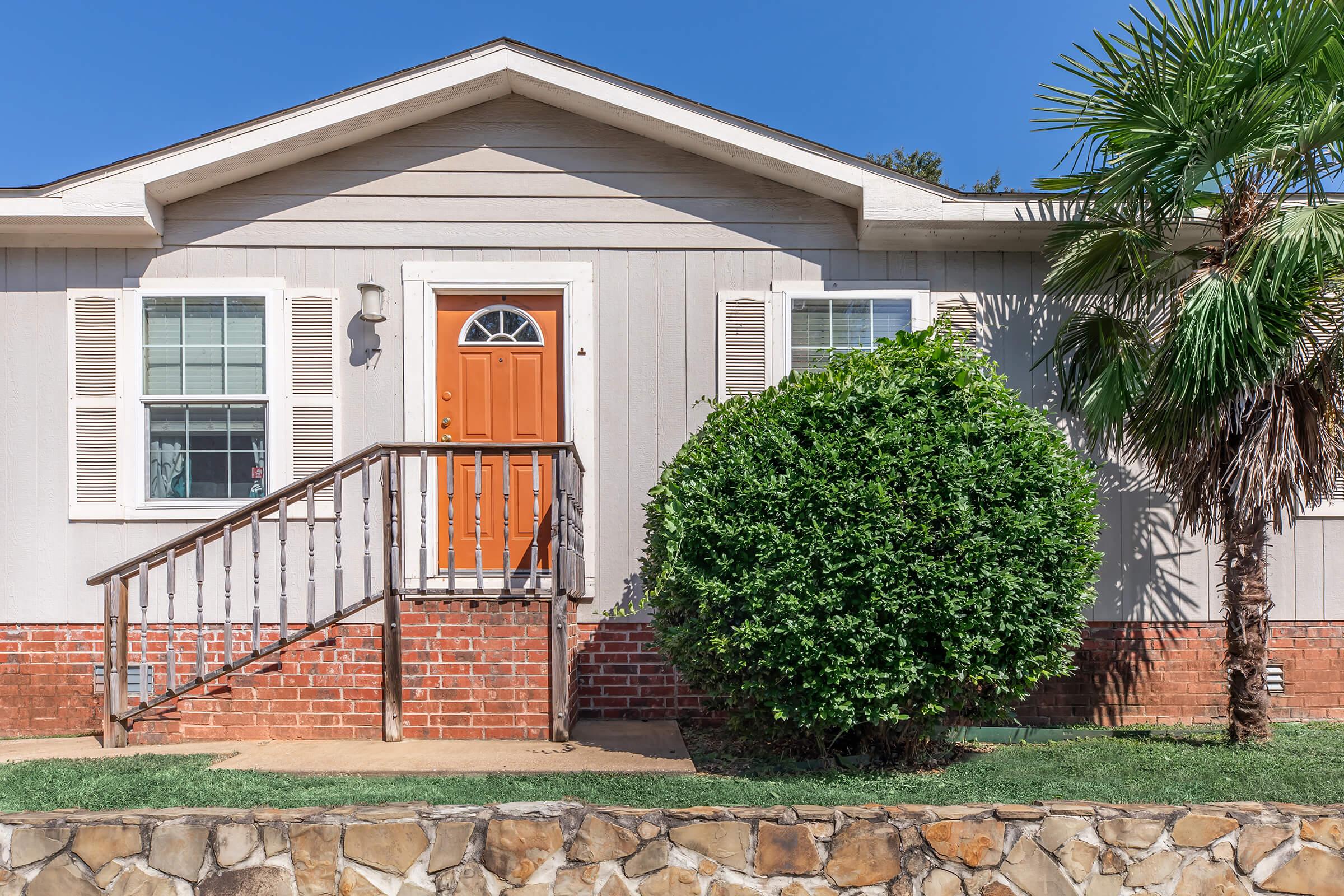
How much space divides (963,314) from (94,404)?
5.73 m

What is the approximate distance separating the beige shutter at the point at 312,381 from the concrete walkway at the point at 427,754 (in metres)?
1.80

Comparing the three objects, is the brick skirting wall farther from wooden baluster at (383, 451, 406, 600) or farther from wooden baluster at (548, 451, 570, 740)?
wooden baluster at (383, 451, 406, 600)

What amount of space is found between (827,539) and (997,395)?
3.92 ft

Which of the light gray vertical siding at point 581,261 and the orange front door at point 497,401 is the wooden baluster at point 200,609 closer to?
the light gray vertical siding at point 581,261

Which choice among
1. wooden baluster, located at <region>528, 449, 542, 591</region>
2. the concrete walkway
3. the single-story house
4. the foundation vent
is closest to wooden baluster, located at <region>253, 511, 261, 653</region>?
the concrete walkway

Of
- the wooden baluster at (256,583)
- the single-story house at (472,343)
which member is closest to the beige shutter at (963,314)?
the single-story house at (472,343)

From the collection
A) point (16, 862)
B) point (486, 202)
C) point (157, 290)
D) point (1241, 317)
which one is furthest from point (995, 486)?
point (157, 290)

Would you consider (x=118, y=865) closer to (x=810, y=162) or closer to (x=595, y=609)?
(x=595, y=609)

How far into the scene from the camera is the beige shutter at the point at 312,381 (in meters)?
5.99

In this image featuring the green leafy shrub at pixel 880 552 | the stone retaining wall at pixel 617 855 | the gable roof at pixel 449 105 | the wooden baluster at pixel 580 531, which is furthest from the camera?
the gable roof at pixel 449 105

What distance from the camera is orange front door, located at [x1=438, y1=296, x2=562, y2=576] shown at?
605 centimetres

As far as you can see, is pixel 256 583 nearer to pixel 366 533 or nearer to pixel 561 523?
pixel 366 533

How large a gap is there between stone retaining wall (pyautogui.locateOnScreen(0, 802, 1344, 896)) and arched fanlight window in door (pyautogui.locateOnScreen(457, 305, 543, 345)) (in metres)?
3.27

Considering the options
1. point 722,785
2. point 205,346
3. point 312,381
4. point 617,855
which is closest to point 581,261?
point 312,381
